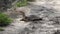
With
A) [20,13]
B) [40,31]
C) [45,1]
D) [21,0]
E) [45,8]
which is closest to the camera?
[40,31]

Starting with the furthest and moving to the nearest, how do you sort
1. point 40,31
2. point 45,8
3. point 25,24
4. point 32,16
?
point 45,8 → point 32,16 → point 25,24 → point 40,31

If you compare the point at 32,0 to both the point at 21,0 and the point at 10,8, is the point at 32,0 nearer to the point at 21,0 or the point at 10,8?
the point at 21,0

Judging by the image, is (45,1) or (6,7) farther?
(45,1)

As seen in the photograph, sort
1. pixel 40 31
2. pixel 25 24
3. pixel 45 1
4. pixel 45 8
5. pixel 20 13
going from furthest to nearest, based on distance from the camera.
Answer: pixel 45 1, pixel 45 8, pixel 20 13, pixel 25 24, pixel 40 31


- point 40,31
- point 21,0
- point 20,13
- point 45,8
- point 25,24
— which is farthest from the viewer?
point 21,0

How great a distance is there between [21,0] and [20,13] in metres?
1.86

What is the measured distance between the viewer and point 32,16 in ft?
25.8

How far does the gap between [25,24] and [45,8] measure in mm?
2540

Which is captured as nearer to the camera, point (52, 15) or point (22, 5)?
point (52, 15)

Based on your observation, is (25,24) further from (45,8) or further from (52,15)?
(45,8)

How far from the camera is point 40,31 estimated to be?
6.57 m

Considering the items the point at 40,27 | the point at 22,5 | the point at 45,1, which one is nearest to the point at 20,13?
the point at 22,5

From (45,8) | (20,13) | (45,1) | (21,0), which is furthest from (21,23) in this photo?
(45,1)

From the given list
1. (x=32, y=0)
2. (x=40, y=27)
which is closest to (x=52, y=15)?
(x=40, y=27)
